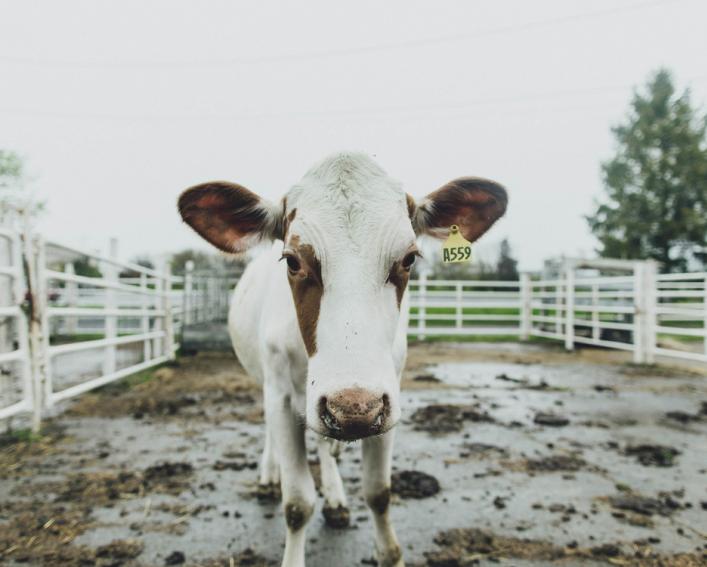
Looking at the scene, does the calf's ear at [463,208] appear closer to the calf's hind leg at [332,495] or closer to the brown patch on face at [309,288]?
the brown patch on face at [309,288]

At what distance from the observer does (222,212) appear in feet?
7.61

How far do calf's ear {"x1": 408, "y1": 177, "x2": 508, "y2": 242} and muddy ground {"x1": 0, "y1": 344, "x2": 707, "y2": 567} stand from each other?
153cm

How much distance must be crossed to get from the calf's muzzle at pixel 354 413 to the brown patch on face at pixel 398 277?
50 centimetres

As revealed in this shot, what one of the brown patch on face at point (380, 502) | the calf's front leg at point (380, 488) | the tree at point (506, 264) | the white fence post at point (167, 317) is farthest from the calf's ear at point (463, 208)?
the tree at point (506, 264)

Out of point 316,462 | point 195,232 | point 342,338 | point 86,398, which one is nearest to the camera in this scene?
point 342,338

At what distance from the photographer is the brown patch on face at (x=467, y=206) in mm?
2352

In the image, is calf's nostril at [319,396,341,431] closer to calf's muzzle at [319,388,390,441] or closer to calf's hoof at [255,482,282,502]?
calf's muzzle at [319,388,390,441]

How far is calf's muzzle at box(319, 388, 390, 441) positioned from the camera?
1.44 m

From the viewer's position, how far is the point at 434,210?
2408mm

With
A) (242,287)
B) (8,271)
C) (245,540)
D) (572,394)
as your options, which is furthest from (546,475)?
(8,271)

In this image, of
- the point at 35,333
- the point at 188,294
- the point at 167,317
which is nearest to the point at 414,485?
the point at 35,333

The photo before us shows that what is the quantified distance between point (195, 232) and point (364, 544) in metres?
1.71

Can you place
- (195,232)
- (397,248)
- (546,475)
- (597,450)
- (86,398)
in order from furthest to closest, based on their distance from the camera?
(86,398)
(597,450)
(546,475)
(195,232)
(397,248)

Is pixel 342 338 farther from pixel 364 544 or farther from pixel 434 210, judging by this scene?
pixel 364 544
